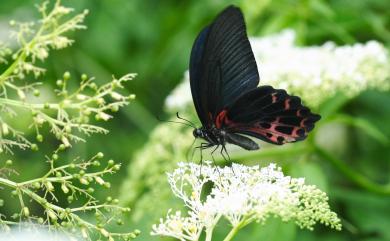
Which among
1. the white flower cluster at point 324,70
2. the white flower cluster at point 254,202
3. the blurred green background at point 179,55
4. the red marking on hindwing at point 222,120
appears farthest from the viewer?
the blurred green background at point 179,55

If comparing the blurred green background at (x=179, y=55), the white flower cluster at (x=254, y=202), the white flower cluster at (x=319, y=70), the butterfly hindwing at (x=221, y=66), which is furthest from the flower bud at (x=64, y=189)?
the blurred green background at (x=179, y=55)

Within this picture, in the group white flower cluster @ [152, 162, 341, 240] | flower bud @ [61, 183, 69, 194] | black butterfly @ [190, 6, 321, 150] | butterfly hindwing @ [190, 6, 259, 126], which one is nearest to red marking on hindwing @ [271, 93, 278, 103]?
black butterfly @ [190, 6, 321, 150]

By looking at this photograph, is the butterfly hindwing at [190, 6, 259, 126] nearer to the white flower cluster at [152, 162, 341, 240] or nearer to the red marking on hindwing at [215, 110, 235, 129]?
the red marking on hindwing at [215, 110, 235, 129]

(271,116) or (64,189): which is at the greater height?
(271,116)

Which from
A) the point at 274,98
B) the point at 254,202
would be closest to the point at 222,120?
the point at 274,98

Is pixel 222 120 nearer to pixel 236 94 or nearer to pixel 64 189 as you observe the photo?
pixel 236 94

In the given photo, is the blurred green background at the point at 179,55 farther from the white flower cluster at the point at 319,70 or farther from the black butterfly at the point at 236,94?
the black butterfly at the point at 236,94

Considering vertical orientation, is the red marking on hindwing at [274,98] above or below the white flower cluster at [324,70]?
below

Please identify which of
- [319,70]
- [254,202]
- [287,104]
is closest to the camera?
[254,202]
